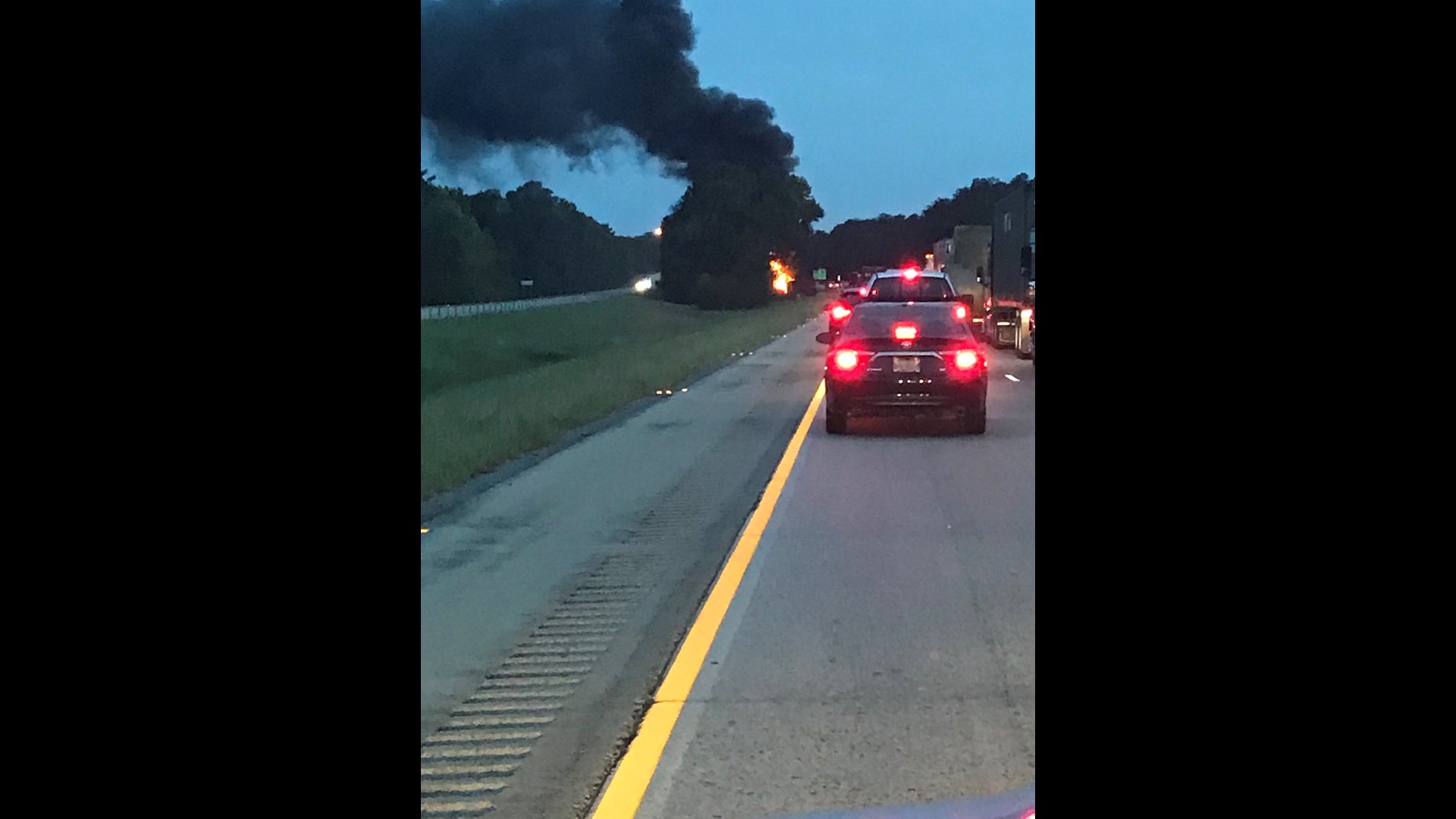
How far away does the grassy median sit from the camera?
17.1m

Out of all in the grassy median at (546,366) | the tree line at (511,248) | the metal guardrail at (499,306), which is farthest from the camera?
the tree line at (511,248)

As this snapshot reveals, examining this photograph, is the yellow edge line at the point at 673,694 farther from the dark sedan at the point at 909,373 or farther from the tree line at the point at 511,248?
the tree line at the point at 511,248

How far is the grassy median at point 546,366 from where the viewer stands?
56.0 ft

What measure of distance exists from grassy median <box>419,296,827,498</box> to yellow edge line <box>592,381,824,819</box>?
1285 mm

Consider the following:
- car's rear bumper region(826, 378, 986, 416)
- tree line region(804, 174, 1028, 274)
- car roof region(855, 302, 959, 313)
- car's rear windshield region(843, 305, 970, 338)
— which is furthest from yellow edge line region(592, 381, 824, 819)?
tree line region(804, 174, 1028, 274)

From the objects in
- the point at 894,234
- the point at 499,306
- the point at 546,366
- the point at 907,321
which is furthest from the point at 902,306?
the point at 894,234

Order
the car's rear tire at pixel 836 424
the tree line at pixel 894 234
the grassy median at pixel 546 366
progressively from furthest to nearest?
the tree line at pixel 894 234, the car's rear tire at pixel 836 424, the grassy median at pixel 546 366

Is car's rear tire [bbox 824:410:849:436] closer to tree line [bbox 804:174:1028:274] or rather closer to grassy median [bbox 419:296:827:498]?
grassy median [bbox 419:296:827:498]

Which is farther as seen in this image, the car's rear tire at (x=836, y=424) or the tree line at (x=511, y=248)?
the tree line at (x=511, y=248)

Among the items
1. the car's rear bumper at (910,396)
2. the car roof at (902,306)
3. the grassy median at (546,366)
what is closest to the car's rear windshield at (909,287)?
the grassy median at (546,366)

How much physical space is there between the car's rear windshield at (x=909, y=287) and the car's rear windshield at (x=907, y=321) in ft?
42.6
